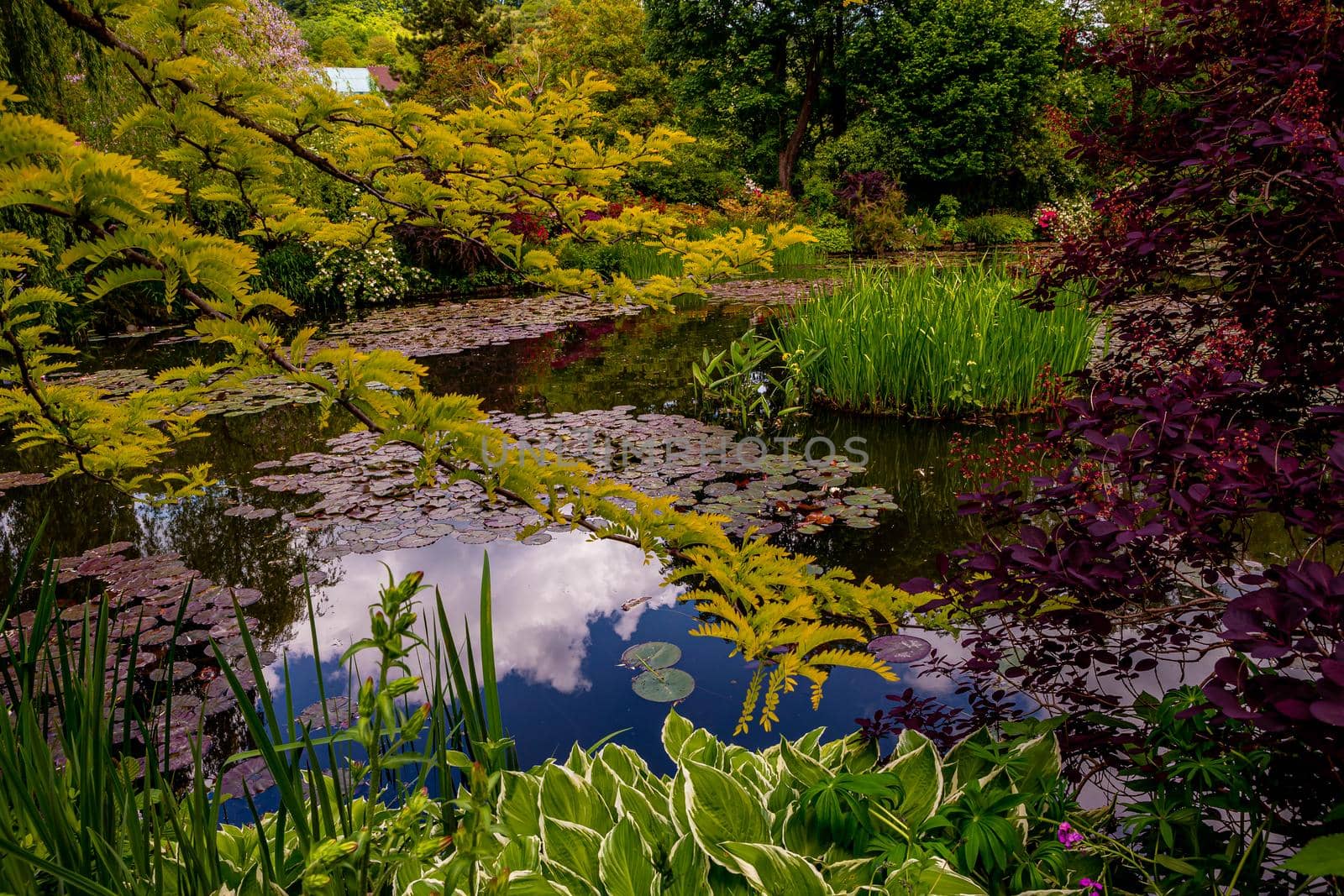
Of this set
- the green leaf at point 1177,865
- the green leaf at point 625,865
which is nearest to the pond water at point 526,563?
the green leaf at point 625,865

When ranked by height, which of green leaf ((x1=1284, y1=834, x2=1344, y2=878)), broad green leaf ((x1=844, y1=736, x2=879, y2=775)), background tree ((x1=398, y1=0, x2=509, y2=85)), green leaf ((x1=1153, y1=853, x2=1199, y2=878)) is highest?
background tree ((x1=398, y1=0, x2=509, y2=85))

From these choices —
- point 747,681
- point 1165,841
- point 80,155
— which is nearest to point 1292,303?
point 1165,841

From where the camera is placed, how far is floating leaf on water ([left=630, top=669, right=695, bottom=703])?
8.40 ft

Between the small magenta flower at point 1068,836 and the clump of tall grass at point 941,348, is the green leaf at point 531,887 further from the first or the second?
the clump of tall grass at point 941,348

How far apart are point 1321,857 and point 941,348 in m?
4.31

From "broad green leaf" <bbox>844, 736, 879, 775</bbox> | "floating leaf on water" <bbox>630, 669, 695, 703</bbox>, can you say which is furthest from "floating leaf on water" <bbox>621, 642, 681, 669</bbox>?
"broad green leaf" <bbox>844, 736, 879, 775</bbox>

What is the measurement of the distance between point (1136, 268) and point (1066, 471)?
620 millimetres

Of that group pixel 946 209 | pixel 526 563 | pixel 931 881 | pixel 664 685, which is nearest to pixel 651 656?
pixel 664 685

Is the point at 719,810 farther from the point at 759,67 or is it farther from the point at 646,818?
the point at 759,67

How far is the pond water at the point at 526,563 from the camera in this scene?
255cm

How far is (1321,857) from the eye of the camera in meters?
0.92

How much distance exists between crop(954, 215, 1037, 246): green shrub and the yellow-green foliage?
54.3 feet

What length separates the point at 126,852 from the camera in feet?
4.68

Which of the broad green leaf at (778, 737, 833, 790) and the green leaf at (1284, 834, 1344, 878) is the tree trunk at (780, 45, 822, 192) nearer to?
the broad green leaf at (778, 737, 833, 790)
